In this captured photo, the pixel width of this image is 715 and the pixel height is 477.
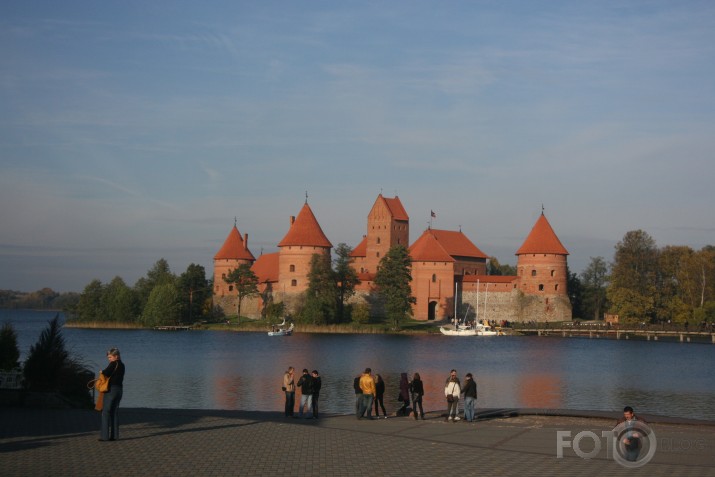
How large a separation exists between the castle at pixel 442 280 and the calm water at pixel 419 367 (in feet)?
24.3

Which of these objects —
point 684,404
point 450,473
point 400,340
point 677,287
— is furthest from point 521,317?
point 450,473

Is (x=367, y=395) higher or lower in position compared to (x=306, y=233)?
lower

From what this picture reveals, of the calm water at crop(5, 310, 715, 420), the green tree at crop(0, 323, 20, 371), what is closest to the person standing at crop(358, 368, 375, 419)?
the calm water at crop(5, 310, 715, 420)

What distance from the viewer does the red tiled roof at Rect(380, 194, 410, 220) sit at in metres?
75.8

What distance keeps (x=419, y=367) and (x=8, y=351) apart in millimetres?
19021

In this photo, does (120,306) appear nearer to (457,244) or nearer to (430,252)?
(430,252)

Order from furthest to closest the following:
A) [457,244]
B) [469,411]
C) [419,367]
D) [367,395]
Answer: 1. [457,244]
2. [419,367]
3. [367,395]
4. [469,411]

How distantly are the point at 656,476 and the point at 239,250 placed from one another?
6487 centimetres

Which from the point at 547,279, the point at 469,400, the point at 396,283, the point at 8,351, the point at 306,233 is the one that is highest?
the point at 306,233

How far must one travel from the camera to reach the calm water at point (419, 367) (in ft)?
72.2

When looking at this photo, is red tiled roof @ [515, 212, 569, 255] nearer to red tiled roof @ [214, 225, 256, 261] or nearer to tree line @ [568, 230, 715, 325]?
tree line @ [568, 230, 715, 325]

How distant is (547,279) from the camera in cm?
6419

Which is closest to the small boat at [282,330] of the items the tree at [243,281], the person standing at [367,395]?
the tree at [243,281]

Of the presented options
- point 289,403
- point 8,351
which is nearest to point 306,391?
point 289,403
